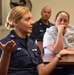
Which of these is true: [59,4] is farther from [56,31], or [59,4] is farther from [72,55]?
[72,55]

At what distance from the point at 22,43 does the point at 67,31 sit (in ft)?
3.89

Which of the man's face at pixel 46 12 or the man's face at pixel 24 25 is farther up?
the man's face at pixel 24 25

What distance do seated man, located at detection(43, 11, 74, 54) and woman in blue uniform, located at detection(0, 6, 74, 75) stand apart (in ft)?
2.30

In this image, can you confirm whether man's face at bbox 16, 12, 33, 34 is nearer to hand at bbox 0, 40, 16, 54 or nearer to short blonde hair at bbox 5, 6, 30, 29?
short blonde hair at bbox 5, 6, 30, 29

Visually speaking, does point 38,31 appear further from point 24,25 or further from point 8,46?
point 8,46

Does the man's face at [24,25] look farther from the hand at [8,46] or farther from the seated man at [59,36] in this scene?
the seated man at [59,36]

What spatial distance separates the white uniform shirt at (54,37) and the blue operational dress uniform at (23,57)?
0.78 m

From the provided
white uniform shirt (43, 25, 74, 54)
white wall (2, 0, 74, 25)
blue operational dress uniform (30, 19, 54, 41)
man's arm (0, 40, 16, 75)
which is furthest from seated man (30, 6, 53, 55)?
man's arm (0, 40, 16, 75)

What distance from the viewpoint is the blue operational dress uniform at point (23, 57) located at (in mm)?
1618

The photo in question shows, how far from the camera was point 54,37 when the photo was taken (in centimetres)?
265

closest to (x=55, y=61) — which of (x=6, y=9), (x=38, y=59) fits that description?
(x=38, y=59)

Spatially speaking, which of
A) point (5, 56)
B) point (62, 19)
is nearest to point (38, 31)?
point (62, 19)

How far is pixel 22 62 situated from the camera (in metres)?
1.63

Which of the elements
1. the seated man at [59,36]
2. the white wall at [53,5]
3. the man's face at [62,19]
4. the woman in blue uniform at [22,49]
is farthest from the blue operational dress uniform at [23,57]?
the white wall at [53,5]
